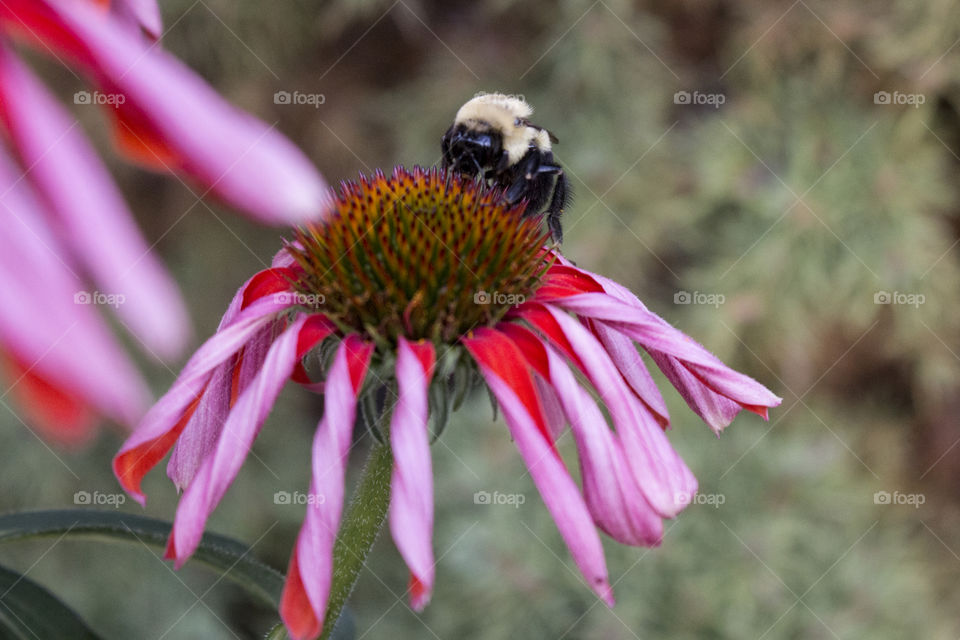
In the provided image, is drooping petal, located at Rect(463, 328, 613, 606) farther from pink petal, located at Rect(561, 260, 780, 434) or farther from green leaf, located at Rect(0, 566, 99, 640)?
green leaf, located at Rect(0, 566, 99, 640)

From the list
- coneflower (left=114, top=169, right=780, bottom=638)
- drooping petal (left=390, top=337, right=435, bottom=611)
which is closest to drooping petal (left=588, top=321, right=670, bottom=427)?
coneflower (left=114, top=169, right=780, bottom=638)

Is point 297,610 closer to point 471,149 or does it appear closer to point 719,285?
point 471,149

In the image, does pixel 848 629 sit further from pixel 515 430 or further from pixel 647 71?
pixel 515 430

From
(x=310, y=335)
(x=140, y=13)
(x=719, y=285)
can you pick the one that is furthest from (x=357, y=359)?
(x=719, y=285)

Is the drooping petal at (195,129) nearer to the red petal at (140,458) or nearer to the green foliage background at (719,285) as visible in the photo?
the red petal at (140,458)

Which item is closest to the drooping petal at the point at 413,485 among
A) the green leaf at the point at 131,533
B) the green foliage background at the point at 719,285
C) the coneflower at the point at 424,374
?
the coneflower at the point at 424,374
